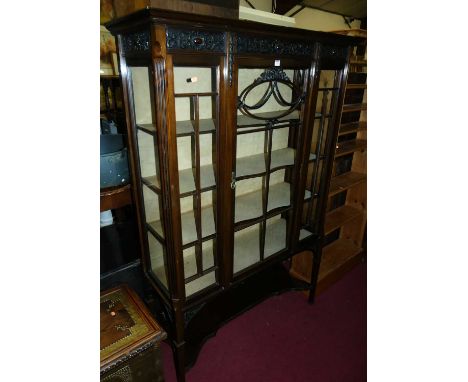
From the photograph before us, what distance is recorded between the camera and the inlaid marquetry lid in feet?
4.58

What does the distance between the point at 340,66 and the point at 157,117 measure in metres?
1.23

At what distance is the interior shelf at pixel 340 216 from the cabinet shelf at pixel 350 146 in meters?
0.62

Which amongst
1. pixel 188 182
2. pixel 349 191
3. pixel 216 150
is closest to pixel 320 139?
pixel 216 150

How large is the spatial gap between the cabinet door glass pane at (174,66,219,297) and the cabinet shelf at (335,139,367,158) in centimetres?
123

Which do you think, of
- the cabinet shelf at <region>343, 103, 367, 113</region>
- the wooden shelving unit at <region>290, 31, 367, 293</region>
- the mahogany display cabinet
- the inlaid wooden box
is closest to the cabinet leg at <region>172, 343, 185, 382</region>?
the mahogany display cabinet

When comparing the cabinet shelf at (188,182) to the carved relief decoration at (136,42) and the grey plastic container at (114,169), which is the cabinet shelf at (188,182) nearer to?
the grey plastic container at (114,169)

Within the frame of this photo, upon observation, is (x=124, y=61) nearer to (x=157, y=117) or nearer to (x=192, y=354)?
(x=157, y=117)

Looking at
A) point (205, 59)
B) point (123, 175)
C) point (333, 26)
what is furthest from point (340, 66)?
point (333, 26)

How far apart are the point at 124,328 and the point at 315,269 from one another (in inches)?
59.2

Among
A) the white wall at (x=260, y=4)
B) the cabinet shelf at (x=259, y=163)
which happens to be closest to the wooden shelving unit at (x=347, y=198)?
the cabinet shelf at (x=259, y=163)

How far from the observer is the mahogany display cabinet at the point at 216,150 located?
45.8 inches

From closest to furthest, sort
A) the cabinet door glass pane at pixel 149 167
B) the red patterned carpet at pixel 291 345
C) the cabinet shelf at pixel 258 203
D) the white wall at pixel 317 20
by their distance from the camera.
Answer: the cabinet door glass pane at pixel 149 167 → the cabinet shelf at pixel 258 203 → the red patterned carpet at pixel 291 345 → the white wall at pixel 317 20

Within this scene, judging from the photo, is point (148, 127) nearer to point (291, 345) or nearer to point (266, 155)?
point (266, 155)

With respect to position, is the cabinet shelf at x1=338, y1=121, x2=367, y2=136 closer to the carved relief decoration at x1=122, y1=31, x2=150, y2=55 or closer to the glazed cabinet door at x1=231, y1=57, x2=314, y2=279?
the glazed cabinet door at x1=231, y1=57, x2=314, y2=279
